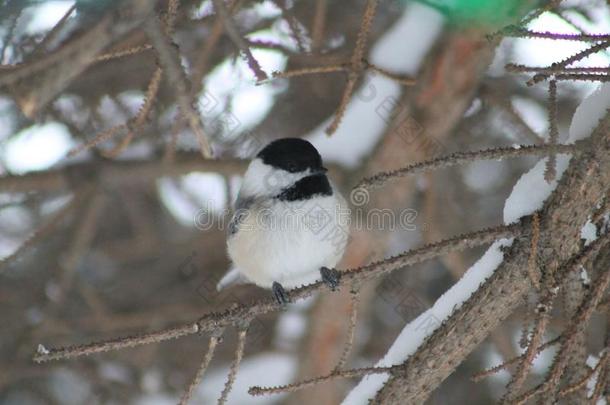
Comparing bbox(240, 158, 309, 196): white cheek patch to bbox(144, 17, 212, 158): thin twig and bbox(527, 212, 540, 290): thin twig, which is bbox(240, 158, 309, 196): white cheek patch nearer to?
bbox(527, 212, 540, 290): thin twig

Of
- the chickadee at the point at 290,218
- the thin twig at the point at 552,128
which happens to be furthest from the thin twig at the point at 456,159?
the chickadee at the point at 290,218

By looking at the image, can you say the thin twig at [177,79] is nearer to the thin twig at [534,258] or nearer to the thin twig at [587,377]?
the thin twig at [534,258]

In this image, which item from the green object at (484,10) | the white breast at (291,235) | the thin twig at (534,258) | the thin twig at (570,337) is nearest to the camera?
the thin twig at (570,337)

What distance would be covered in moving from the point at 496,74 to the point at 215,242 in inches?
70.5

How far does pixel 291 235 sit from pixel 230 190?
3.05ft

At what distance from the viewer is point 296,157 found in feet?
8.52

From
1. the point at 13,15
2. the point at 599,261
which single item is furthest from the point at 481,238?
the point at 13,15

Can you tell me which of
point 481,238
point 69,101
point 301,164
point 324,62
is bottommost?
point 481,238

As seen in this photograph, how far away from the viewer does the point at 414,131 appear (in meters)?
3.32

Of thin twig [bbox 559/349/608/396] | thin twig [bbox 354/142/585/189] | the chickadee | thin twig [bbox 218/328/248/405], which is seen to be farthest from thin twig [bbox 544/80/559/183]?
the chickadee

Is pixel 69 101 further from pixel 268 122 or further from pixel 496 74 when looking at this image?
pixel 496 74

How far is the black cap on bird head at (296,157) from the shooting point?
2598mm

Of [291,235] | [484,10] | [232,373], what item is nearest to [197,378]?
[232,373]

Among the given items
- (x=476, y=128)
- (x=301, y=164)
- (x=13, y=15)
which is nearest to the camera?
(x=13, y=15)
